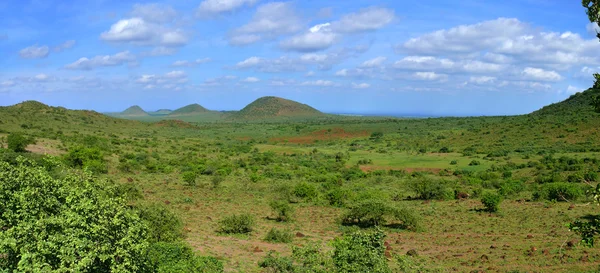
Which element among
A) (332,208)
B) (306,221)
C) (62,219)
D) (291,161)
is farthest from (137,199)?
(291,161)

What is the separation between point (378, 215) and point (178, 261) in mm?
12092

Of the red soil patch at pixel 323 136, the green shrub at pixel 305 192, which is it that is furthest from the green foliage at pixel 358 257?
the red soil patch at pixel 323 136

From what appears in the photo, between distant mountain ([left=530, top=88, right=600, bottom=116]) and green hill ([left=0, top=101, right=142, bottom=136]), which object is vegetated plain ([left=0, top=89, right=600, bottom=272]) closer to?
green hill ([left=0, top=101, right=142, bottom=136])

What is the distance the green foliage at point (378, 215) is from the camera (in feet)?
69.7

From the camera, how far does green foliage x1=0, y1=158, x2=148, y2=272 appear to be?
7.47 m

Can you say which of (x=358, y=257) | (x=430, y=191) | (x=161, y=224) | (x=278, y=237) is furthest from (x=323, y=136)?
(x=358, y=257)

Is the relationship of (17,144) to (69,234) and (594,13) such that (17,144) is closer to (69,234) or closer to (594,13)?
(69,234)

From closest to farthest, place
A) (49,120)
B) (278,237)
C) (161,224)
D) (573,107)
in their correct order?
(161,224) < (278,237) < (49,120) < (573,107)

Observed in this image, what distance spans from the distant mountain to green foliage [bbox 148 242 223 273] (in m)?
77.7

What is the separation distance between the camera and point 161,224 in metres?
15.7

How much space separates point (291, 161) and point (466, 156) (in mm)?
23566

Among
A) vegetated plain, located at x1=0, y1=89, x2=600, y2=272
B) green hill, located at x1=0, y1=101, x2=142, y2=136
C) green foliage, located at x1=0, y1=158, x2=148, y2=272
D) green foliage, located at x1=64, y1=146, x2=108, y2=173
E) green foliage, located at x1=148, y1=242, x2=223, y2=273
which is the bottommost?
vegetated plain, located at x1=0, y1=89, x2=600, y2=272

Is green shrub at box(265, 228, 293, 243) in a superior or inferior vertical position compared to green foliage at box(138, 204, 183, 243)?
inferior

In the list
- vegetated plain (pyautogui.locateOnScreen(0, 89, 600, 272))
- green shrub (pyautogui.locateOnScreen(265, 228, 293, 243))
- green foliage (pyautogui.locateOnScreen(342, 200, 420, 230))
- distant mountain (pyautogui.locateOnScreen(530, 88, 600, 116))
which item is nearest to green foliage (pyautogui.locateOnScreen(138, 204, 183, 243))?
vegetated plain (pyautogui.locateOnScreen(0, 89, 600, 272))
